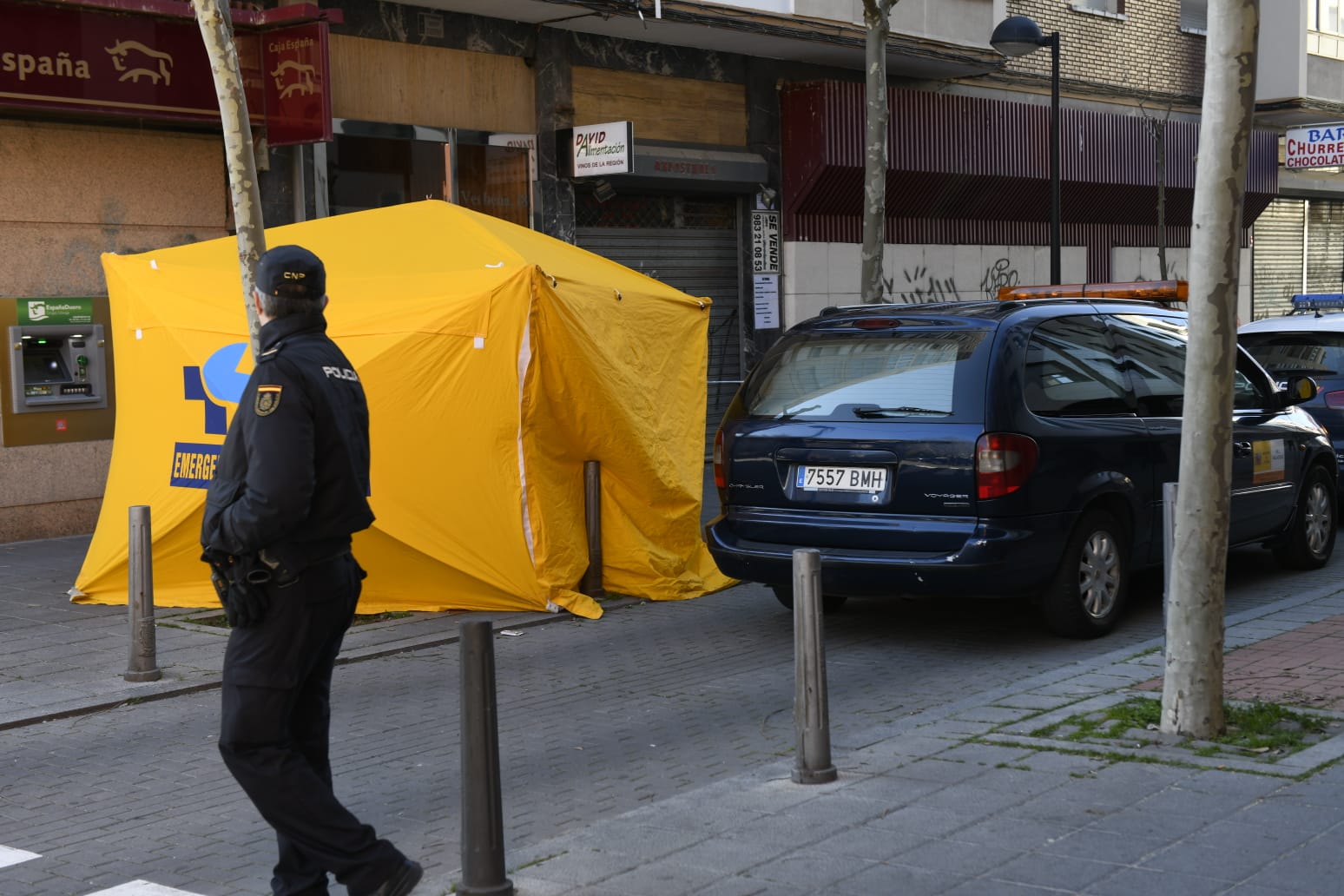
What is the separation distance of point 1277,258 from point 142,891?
28.2 meters

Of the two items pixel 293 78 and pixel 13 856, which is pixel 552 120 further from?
pixel 13 856

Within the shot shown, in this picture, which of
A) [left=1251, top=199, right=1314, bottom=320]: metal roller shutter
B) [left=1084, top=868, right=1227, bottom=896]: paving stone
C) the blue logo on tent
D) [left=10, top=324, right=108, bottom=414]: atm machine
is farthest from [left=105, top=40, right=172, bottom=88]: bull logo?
[left=1251, top=199, right=1314, bottom=320]: metal roller shutter

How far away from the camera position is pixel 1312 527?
35.2 feet

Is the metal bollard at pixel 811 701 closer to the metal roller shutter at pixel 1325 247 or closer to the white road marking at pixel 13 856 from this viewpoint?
the white road marking at pixel 13 856

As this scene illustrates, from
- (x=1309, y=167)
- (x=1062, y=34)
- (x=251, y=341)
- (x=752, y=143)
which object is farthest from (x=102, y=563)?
(x=1309, y=167)

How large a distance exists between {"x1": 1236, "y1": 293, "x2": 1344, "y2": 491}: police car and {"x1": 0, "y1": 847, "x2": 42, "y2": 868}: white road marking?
9.71 meters

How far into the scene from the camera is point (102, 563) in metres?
10.1

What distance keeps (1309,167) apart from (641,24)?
1557 centimetres

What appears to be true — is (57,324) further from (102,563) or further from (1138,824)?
(1138,824)

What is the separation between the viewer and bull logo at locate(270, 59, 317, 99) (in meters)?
13.6

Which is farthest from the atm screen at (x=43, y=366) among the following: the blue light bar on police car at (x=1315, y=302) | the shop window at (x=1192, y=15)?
the shop window at (x=1192, y=15)

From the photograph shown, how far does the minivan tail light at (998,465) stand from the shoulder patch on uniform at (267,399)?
4315 mm

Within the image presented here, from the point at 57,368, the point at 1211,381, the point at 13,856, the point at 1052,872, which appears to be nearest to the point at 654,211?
the point at 57,368

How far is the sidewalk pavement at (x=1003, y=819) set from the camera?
175 inches
